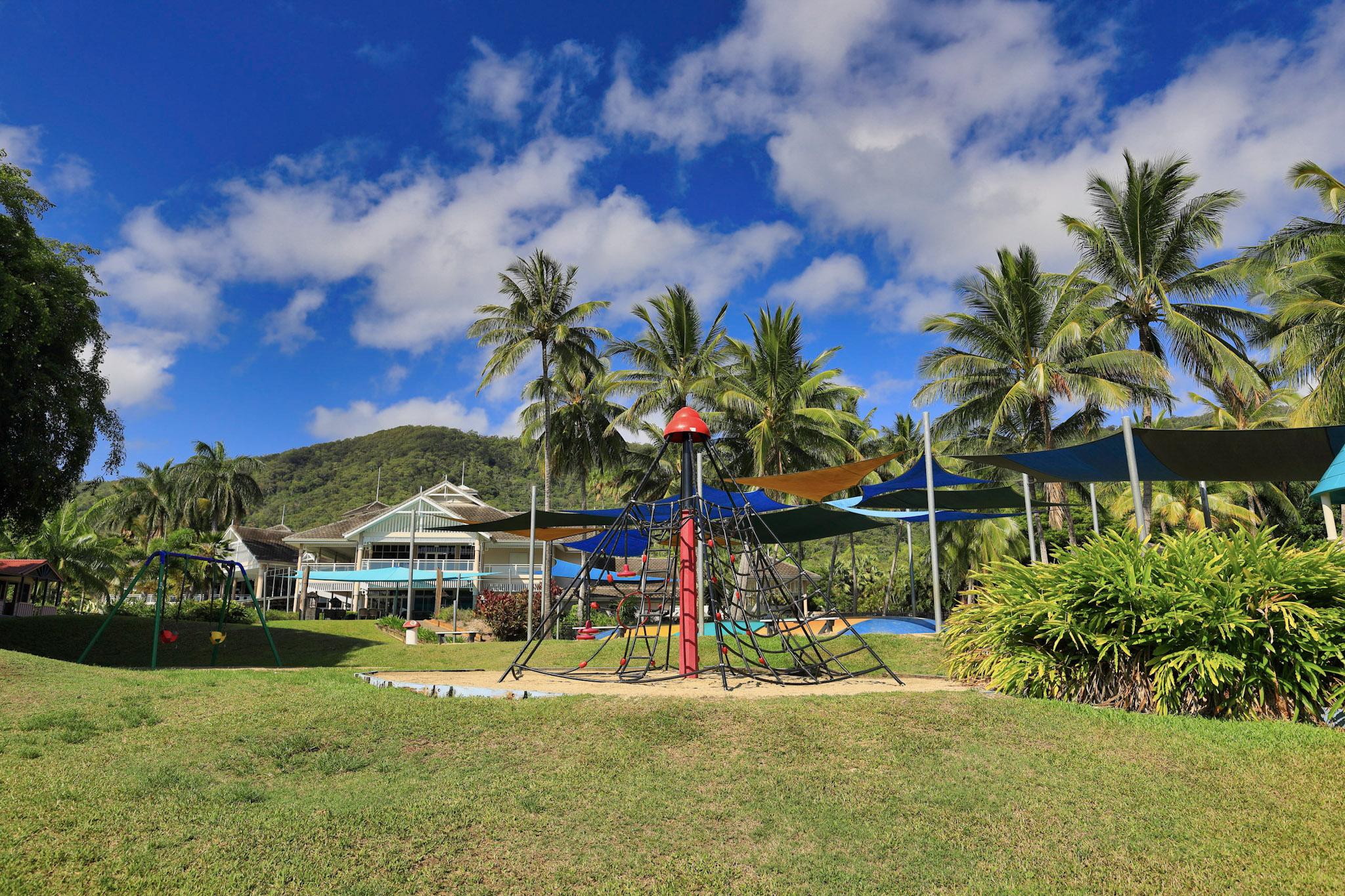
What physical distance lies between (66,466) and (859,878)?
1803 cm

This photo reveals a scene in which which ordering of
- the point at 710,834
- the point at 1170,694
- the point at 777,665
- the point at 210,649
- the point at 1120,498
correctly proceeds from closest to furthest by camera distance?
the point at 710,834
the point at 1170,694
the point at 777,665
the point at 210,649
the point at 1120,498

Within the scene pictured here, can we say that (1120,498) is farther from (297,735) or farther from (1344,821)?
(297,735)

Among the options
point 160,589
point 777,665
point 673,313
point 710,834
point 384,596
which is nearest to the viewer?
point 710,834

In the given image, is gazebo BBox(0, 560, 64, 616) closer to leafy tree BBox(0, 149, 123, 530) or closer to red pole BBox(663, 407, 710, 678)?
leafy tree BBox(0, 149, 123, 530)

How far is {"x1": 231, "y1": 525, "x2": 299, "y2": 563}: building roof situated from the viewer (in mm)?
43906

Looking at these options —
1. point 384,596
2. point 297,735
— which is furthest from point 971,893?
point 384,596

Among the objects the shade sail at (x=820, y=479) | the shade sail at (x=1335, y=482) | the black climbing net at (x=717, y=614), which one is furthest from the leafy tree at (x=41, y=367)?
the shade sail at (x=1335, y=482)

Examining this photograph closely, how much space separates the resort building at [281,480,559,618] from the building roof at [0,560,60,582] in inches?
343

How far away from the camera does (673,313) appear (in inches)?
1067

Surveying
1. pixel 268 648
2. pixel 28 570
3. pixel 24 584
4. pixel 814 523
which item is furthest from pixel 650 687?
pixel 24 584

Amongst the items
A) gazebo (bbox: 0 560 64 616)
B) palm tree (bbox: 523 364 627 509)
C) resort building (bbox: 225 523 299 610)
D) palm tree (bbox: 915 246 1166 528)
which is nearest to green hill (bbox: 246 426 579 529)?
resort building (bbox: 225 523 299 610)

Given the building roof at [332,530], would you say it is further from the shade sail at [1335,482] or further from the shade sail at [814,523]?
the shade sail at [1335,482]

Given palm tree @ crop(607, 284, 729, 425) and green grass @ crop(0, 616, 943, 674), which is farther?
palm tree @ crop(607, 284, 729, 425)

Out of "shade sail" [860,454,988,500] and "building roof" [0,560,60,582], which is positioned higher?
"shade sail" [860,454,988,500]
